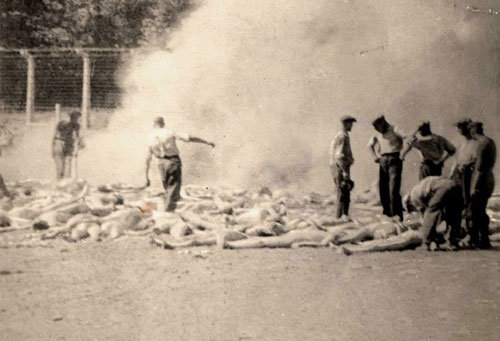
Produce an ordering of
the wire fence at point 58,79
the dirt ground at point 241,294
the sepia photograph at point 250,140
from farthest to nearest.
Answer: the wire fence at point 58,79
the sepia photograph at point 250,140
the dirt ground at point 241,294

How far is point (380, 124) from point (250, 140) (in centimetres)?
78

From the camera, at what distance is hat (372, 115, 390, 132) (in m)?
3.80

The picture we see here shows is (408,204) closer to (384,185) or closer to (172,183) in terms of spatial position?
(384,185)

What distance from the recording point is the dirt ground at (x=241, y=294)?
11.7 feet

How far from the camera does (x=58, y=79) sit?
3871mm

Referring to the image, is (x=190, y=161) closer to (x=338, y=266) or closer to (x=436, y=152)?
(x=338, y=266)

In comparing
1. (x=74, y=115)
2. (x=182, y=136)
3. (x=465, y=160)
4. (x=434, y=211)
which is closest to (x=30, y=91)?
(x=74, y=115)

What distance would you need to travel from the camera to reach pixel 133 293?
3.63m

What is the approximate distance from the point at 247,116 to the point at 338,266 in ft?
3.37

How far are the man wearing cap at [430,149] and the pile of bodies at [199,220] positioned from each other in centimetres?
29

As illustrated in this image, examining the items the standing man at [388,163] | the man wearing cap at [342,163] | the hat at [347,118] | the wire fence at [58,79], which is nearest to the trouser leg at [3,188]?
the wire fence at [58,79]

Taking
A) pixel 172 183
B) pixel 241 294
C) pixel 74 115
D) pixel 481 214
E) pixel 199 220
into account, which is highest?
pixel 74 115

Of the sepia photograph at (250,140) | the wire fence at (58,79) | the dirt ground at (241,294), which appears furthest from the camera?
the wire fence at (58,79)

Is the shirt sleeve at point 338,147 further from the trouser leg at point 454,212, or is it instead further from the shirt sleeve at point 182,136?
the shirt sleeve at point 182,136
